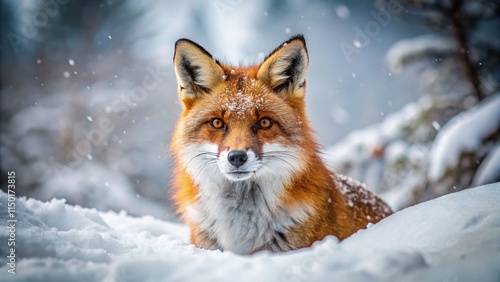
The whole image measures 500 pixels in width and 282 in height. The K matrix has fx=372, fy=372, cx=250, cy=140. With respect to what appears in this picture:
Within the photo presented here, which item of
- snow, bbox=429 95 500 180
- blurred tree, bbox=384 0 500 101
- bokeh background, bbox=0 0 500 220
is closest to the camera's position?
snow, bbox=429 95 500 180

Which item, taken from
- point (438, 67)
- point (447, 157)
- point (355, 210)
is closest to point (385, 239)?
point (355, 210)

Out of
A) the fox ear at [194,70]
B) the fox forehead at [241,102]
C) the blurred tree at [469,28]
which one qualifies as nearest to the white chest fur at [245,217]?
the fox forehead at [241,102]

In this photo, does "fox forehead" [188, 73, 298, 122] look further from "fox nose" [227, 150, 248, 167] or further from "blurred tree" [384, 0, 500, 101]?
"blurred tree" [384, 0, 500, 101]

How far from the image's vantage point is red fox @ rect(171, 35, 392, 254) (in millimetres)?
2961

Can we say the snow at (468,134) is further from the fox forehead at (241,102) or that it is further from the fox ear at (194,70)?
the fox ear at (194,70)

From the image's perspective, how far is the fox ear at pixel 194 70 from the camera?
10.8 ft

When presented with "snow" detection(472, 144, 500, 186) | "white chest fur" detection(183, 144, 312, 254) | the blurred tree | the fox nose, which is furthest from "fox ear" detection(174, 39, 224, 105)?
the blurred tree

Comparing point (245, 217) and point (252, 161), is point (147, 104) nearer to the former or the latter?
point (245, 217)

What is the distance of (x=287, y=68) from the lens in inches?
134

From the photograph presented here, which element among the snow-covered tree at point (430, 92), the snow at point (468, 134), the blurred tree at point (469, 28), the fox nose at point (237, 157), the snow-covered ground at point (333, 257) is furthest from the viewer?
the blurred tree at point (469, 28)

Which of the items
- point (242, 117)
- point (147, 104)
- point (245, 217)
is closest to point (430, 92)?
point (242, 117)

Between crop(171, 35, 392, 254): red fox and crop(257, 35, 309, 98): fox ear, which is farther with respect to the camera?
crop(257, 35, 309, 98): fox ear

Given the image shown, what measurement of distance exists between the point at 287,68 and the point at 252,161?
3.49 ft

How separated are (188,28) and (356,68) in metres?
22.4
